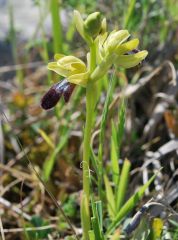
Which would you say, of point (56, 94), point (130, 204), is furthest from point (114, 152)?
point (56, 94)

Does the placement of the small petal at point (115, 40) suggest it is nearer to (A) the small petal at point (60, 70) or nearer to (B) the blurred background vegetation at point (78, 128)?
(A) the small petal at point (60, 70)

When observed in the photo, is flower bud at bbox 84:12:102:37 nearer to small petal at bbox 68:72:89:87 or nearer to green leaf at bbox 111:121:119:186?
small petal at bbox 68:72:89:87

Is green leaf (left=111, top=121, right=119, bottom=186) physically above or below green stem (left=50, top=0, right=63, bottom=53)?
below

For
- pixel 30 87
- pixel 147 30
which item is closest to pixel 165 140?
pixel 147 30

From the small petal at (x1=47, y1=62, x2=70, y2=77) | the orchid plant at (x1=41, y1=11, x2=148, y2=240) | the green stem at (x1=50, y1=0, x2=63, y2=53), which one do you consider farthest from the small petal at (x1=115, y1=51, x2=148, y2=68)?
the green stem at (x1=50, y1=0, x2=63, y2=53)

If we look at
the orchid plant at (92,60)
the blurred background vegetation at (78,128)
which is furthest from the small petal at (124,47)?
the blurred background vegetation at (78,128)

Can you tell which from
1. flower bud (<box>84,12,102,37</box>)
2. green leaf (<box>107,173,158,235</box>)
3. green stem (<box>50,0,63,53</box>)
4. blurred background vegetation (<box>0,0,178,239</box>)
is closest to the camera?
flower bud (<box>84,12,102,37</box>)

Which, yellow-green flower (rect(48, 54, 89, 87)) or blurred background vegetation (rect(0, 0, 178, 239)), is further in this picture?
blurred background vegetation (rect(0, 0, 178, 239))
